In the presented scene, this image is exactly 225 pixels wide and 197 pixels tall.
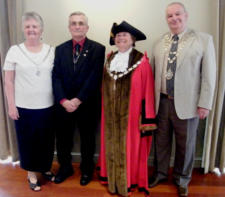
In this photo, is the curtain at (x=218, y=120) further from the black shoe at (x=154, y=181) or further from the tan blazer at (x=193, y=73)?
the black shoe at (x=154, y=181)

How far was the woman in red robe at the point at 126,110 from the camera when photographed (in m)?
1.93

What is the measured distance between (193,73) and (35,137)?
1.55 m

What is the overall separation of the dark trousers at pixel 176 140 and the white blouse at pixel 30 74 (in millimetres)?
1089

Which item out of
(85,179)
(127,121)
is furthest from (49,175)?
(127,121)

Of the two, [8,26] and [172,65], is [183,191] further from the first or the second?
[8,26]

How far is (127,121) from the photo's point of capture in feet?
6.49

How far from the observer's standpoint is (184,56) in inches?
73.0

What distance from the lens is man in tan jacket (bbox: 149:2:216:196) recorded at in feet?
6.06

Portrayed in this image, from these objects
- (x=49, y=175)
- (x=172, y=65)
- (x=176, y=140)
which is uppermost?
(x=172, y=65)

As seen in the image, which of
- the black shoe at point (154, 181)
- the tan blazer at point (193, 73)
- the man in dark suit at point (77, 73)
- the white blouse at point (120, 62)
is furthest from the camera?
the black shoe at point (154, 181)

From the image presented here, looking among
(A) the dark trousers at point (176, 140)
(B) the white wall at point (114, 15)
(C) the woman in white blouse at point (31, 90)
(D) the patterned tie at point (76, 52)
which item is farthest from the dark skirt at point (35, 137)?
(A) the dark trousers at point (176, 140)

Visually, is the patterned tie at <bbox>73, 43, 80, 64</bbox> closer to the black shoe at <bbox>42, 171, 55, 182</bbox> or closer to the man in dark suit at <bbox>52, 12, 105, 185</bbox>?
the man in dark suit at <bbox>52, 12, 105, 185</bbox>

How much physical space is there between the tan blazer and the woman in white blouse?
3.48ft

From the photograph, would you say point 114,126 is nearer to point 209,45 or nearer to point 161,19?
point 209,45
